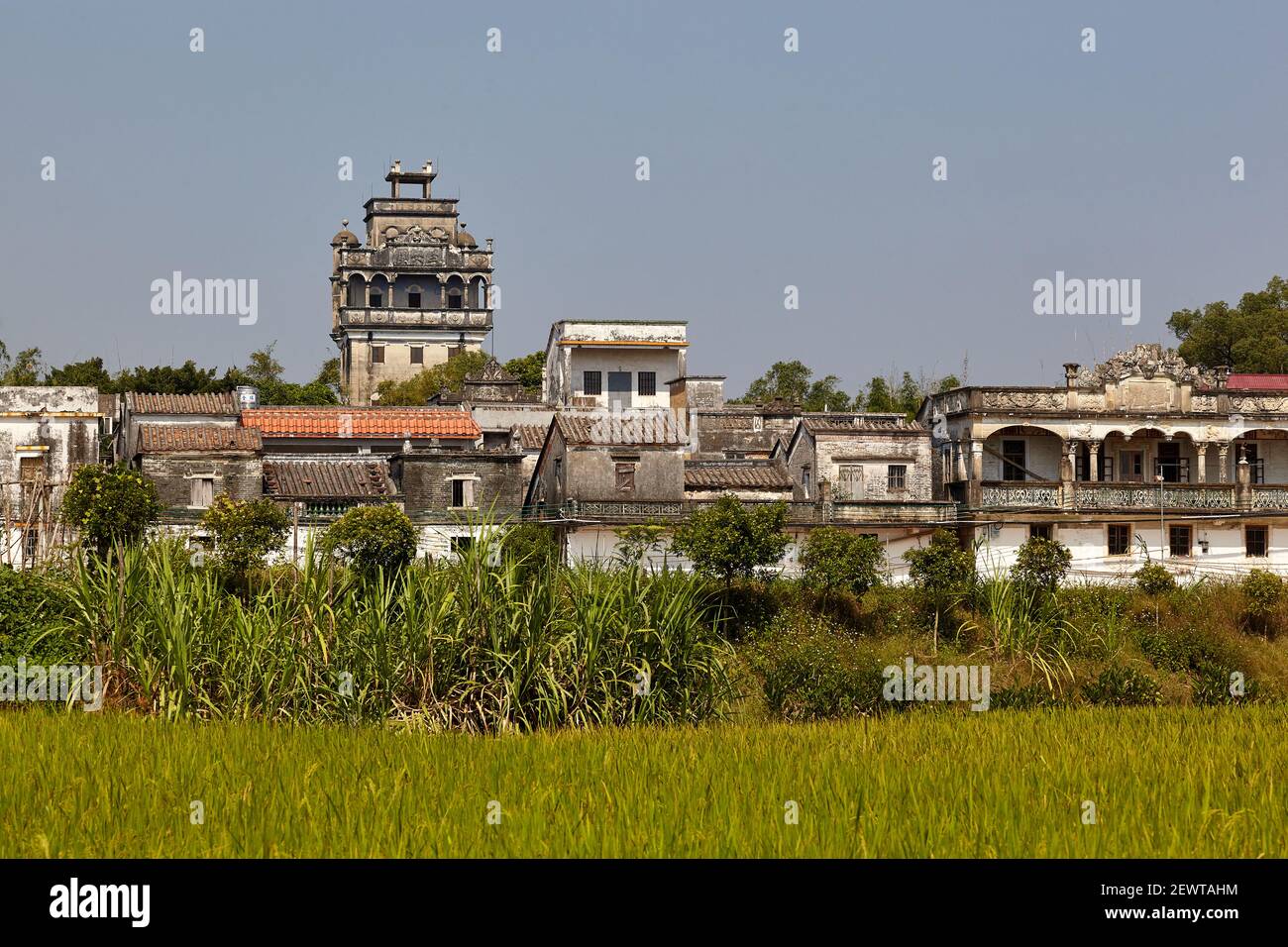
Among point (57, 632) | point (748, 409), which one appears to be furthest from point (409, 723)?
point (748, 409)

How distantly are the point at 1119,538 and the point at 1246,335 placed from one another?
966 inches

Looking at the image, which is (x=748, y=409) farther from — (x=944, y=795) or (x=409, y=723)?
(x=944, y=795)

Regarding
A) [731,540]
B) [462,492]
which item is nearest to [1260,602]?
[731,540]

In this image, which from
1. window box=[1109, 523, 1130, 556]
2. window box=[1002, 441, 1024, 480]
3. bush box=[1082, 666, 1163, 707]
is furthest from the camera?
window box=[1002, 441, 1024, 480]

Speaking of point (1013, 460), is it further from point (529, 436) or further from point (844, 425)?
point (529, 436)

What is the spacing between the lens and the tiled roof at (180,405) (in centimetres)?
4131

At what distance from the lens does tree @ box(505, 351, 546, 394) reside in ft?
232

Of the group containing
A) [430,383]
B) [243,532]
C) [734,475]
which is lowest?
[243,532]

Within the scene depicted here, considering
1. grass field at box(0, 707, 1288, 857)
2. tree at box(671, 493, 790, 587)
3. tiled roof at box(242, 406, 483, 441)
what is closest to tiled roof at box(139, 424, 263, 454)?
tiled roof at box(242, 406, 483, 441)

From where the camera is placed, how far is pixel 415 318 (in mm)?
83250

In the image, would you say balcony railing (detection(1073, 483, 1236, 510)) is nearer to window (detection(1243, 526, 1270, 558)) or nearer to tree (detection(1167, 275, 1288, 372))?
window (detection(1243, 526, 1270, 558))

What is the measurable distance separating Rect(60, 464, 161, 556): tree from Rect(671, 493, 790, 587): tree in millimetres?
10551

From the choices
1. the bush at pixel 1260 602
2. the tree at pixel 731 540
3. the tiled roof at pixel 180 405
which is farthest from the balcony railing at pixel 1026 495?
the tiled roof at pixel 180 405
